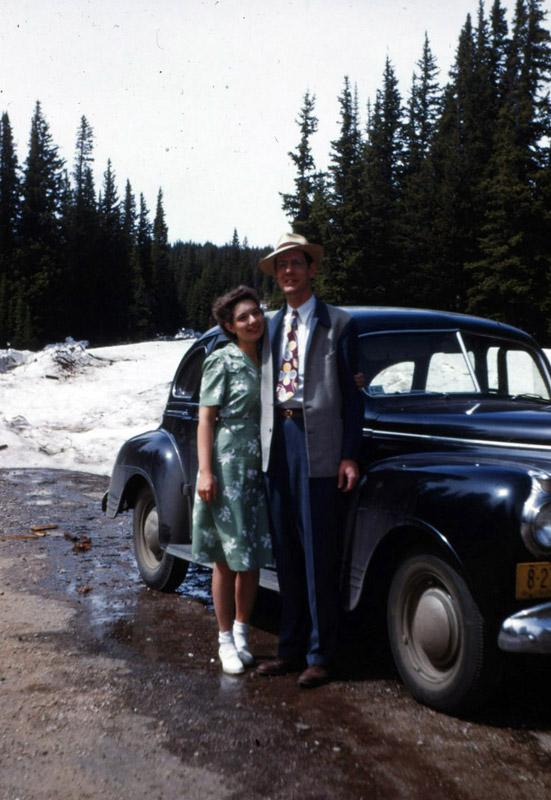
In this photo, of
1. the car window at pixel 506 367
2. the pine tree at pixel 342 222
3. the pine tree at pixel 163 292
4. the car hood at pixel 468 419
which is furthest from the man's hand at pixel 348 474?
the pine tree at pixel 163 292

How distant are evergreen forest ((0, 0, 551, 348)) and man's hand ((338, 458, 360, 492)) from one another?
4148cm

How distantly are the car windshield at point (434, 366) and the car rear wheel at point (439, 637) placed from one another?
1.13m

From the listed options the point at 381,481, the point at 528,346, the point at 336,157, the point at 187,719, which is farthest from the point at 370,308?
the point at 336,157

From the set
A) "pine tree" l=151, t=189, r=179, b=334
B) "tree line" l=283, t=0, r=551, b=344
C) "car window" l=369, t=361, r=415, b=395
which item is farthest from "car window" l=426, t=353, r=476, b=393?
"pine tree" l=151, t=189, r=179, b=334

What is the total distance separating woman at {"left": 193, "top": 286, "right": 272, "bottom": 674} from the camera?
4.51 meters

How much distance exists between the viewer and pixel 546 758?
3436 mm

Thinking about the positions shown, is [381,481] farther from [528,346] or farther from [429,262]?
[429,262]

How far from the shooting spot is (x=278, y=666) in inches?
177

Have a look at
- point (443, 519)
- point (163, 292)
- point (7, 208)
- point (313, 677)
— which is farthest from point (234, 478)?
point (163, 292)

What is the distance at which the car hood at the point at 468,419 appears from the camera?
3994 mm

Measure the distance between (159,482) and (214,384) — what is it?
1636mm

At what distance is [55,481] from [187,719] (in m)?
8.17

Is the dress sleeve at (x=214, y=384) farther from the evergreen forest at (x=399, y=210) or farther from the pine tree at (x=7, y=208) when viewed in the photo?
the pine tree at (x=7, y=208)

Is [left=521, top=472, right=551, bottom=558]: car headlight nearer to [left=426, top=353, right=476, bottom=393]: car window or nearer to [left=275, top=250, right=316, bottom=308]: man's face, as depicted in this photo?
[left=426, top=353, right=476, bottom=393]: car window
